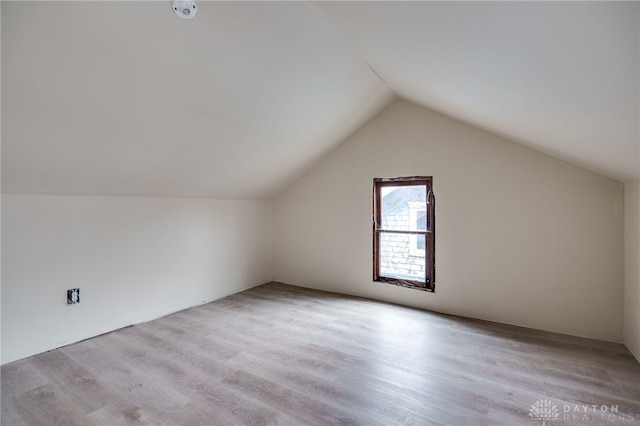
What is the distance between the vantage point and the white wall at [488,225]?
275 cm

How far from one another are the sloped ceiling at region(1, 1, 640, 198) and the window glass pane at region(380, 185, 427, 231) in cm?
103

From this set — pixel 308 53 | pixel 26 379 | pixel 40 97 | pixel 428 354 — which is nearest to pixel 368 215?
pixel 428 354

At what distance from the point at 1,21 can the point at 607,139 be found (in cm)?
331

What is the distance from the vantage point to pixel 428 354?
2.50 metres

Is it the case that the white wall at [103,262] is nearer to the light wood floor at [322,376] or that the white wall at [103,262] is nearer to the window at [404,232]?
the light wood floor at [322,376]

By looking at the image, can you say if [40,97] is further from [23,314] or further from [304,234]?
[304,234]

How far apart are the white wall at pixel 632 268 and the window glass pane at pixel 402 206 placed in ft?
5.72


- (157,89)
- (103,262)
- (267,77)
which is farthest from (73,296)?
(267,77)

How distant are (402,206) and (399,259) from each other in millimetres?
692

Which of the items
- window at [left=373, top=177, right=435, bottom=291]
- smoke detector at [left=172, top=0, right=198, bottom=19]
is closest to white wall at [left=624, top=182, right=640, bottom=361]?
window at [left=373, top=177, right=435, bottom=291]

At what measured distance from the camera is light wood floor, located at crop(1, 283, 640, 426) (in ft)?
5.91

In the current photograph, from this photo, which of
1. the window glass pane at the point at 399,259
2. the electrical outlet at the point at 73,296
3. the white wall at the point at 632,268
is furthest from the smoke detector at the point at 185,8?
the white wall at the point at 632,268

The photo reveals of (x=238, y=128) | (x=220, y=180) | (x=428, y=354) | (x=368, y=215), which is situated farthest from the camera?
(x=368, y=215)

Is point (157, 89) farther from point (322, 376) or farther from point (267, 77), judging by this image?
point (322, 376)
